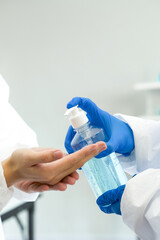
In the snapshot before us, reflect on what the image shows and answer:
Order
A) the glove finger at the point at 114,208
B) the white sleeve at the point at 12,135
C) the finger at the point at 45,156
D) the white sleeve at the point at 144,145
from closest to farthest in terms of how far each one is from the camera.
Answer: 1. the finger at the point at 45,156
2. the glove finger at the point at 114,208
3. the white sleeve at the point at 144,145
4. the white sleeve at the point at 12,135

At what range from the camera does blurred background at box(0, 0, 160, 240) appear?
7.55 feet

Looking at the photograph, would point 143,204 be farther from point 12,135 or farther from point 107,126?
point 12,135

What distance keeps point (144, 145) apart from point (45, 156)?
323mm

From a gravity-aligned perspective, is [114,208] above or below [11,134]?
below

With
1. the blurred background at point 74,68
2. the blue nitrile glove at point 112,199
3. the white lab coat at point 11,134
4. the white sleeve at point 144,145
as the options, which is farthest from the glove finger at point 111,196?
the blurred background at point 74,68

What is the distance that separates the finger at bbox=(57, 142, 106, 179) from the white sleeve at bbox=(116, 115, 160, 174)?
0.71 ft

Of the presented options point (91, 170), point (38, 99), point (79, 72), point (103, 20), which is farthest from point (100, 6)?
point (91, 170)

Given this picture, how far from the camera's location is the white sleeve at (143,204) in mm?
630

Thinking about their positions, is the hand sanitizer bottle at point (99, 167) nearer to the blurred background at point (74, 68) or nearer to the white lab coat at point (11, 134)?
the white lab coat at point (11, 134)

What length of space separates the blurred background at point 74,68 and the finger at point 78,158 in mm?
1648

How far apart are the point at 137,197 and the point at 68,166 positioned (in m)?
0.17

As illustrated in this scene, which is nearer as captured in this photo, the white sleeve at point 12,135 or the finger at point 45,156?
the finger at point 45,156

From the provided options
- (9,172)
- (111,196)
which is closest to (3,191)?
(9,172)

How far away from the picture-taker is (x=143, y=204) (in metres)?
0.63
